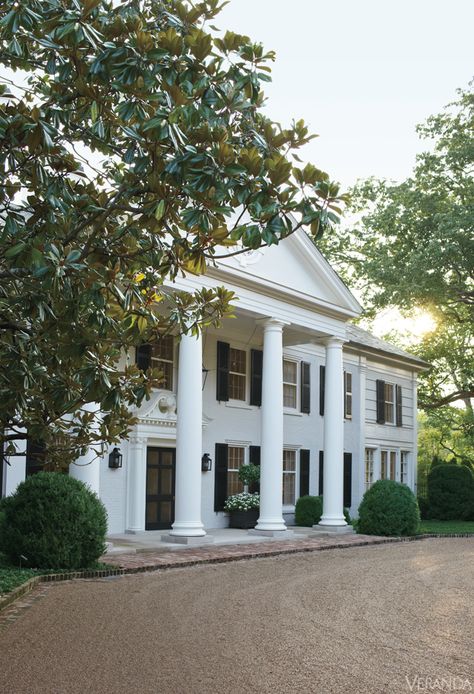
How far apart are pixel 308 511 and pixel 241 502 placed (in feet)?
9.26

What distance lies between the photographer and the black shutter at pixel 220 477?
22188 mm

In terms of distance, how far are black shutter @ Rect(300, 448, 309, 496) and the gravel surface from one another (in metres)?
11.6

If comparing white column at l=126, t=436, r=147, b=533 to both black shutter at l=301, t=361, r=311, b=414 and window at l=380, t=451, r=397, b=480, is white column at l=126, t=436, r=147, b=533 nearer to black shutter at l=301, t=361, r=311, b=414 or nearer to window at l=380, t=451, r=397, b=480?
black shutter at l=301, t=361, r=311, b=414

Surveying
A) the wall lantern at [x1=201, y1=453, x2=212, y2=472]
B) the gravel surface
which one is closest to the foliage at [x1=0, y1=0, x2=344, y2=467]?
the gravel surface

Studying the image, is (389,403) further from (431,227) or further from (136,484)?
(136,484)

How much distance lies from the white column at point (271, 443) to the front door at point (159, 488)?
238 centimetres

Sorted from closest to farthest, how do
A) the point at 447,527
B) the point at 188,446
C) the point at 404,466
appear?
the point at 188,446
the point at 447,527
the point at 404,466

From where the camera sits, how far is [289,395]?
2562 cm

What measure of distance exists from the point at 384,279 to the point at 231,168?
69.4ft

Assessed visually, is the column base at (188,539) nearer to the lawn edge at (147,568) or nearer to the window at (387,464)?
the lawn edge at (147,568)

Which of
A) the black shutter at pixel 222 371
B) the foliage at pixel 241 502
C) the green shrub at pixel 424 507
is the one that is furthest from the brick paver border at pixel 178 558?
the green shrub at pixel 424 507

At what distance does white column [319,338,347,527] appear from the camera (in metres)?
22.0

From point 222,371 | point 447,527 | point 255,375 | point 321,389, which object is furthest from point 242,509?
point 447,527

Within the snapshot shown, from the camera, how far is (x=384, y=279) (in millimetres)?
Answer: 25516
